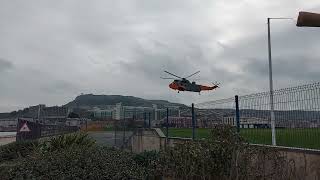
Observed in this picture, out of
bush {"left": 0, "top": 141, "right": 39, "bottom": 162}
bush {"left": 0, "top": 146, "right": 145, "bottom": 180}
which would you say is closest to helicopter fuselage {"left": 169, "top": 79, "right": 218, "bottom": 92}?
bush {"left": 0, "top": 141, "right": 39, "bottom": 162}

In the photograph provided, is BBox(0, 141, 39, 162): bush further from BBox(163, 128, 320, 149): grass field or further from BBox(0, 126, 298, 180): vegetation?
BBox(163, 128, 320, 149): grass field

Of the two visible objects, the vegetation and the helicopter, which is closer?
the vegetation

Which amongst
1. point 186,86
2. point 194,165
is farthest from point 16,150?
point 186,86

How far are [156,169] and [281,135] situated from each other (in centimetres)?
300

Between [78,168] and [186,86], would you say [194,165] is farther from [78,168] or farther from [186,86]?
[186,86]

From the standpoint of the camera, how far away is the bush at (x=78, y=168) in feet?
34.4

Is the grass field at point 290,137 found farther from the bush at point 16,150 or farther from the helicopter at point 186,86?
the helicopter at point 186,86

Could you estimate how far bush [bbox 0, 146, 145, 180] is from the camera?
34.4 ft

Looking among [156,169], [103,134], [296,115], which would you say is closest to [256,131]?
[296,115]

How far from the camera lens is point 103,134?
3353 cm

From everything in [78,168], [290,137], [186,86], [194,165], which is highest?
[186,86]

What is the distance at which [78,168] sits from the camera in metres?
A: 10.7

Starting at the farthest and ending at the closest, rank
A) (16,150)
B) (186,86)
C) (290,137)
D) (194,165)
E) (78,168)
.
A: (186,86)
(16,150)
(78,168)
(290,137)
(194,165)

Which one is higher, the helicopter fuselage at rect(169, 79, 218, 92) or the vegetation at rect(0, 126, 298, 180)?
the helicopter fuselage at rect(169, 79, 218, 92)
